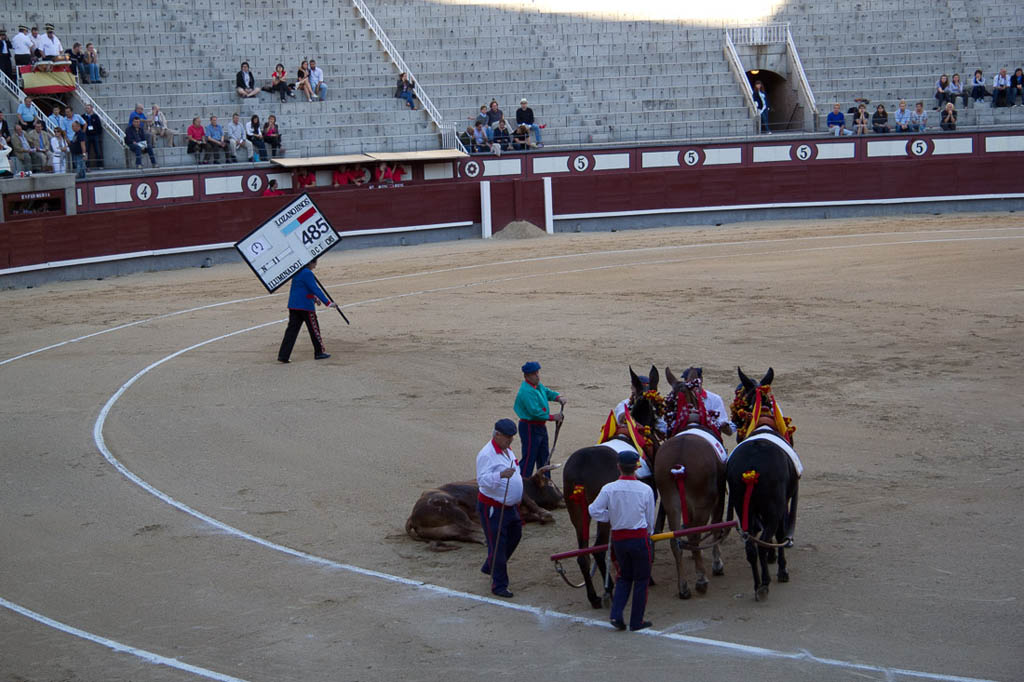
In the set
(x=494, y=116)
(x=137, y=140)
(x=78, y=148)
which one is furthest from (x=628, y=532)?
(x=494, y=116)

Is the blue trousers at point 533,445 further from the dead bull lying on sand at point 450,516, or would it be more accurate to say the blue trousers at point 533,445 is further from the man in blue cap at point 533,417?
the dead bull lying on sand at point 450,516

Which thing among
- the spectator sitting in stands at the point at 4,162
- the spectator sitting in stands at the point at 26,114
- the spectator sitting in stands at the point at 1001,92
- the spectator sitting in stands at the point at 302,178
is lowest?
the spectator sitting in stands at the point at 302,178

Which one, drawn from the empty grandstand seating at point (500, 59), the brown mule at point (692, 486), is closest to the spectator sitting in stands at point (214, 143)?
the empty grandstand seating at point (500, 59)

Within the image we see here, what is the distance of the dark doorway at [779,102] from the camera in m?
32.3

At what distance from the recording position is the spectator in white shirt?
25938 millimetres

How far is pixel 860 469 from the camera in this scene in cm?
1011

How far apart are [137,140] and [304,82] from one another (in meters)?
4.89

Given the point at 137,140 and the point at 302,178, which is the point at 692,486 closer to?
the point at 137,140

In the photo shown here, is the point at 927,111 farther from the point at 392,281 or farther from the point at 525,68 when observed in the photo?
the point at 392,281

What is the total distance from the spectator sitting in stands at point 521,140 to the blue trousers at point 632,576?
2278 centimetres

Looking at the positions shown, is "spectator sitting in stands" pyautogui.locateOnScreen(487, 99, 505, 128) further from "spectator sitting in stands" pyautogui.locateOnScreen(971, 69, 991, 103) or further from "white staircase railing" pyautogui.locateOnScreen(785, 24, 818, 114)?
"spectator sitting in stands" pyautogui.locateOnScreen(971, 69, 991, 103)

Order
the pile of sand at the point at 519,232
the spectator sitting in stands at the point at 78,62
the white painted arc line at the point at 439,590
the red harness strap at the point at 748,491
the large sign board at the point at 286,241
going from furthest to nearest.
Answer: the pile of sand at the point at 519,232, the spectator sitting in stands at the point at 78,62, the large sign board at the point at 286,241, the red harness strap at the point at 748,491, the white painted arc line at the point at 439,590

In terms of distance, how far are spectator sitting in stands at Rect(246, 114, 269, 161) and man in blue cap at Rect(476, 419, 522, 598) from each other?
2046 cm

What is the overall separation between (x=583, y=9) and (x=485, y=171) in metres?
7.58
